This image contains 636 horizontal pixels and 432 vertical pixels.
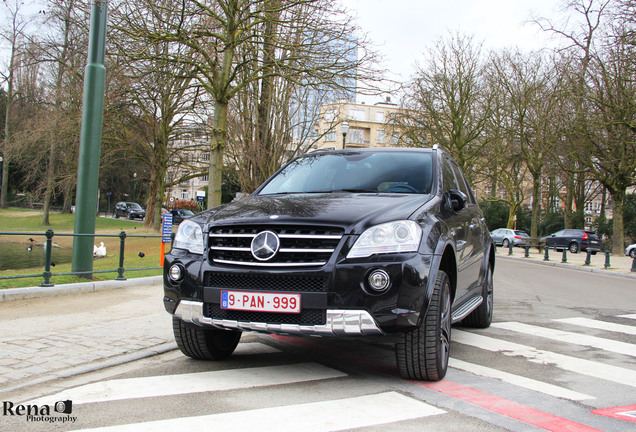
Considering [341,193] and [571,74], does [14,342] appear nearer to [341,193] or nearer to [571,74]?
[341,193]

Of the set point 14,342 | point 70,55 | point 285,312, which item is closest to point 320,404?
point 285,312

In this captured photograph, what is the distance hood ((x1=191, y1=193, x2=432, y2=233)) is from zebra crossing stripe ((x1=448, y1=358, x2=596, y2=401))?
1488 mm

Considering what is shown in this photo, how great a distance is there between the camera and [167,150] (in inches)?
1234

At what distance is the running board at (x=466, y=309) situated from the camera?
16.2 ft

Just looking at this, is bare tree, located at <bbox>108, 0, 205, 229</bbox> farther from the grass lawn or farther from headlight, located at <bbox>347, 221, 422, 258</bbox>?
headlight, located at <bbox>347, 221, 422, 258</bbox>

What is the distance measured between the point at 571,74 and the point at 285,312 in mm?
28442

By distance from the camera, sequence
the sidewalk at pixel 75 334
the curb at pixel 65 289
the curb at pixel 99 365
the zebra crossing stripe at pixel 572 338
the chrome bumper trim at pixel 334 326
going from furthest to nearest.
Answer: the curb at pixel 65 289 < the zebra crossing stripe at pixel 572 338 < the sidewalk at pixel 75 334 < the curb at pixel 99 365 < the chrome bumper trim at pixel 334 326

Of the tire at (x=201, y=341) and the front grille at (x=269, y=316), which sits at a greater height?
the front grille at (x=269, y=316)

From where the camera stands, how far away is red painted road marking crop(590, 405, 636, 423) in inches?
147

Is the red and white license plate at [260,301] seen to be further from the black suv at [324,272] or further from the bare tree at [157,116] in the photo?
the bare tree at [157,116]

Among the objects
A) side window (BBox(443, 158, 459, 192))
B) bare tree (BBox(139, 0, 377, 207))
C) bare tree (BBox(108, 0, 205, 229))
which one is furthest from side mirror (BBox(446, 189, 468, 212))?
bare tree (BBox(108, 0, 205, 229))

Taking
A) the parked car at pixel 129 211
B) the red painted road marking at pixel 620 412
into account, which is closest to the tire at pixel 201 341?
the red painted road marking at pixel 620 412

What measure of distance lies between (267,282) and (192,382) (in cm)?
99

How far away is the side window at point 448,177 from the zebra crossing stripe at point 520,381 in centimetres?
155
